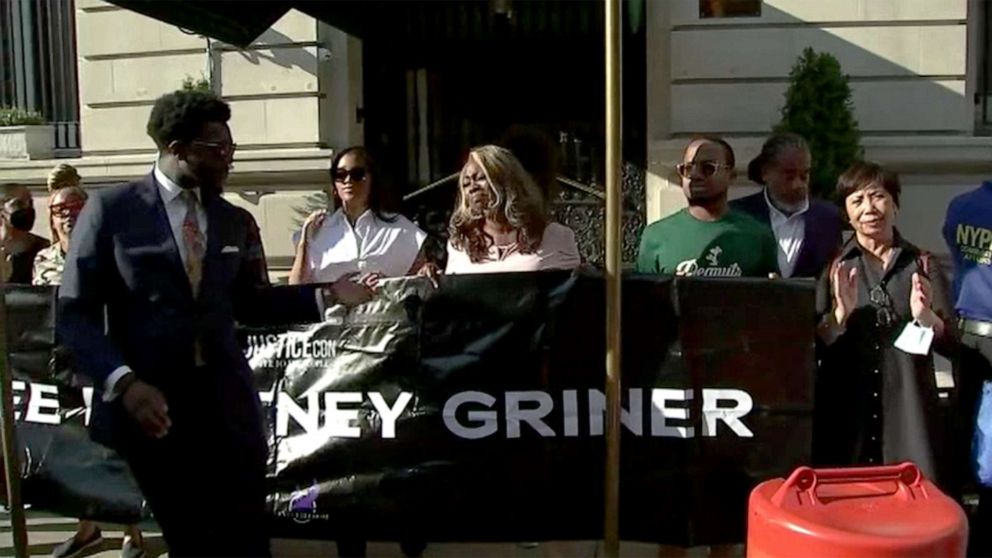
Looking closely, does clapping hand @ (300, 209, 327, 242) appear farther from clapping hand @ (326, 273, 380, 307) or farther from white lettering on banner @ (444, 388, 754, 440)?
white lettering on banner @ (444, 388, 754, 440)

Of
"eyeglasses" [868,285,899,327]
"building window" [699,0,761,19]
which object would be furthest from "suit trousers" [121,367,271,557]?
"building window" [699,0,761,19]

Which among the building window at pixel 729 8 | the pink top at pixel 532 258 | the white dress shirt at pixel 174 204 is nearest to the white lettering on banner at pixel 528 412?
the pink top at pixel 532 258

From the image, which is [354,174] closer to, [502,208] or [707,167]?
[502,208]

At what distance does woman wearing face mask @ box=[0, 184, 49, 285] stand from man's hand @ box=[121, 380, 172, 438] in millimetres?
2760

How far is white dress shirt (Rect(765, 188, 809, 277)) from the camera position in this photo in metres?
5.03

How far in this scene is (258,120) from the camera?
10328 millimetres

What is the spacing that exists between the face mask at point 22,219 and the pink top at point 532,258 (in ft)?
9.68

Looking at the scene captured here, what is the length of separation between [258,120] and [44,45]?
270 centimetres

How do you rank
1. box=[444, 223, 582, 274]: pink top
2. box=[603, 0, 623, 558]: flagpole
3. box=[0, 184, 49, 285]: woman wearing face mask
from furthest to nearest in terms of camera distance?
box=[0, 184, 49, 285]: woman wearing face mask
box=[444, 223, 582, 274]: pink top
box=[603, 0, 623, 558]: flagpole

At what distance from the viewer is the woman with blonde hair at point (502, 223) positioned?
442 cm

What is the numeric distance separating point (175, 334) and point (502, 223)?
1366 mm

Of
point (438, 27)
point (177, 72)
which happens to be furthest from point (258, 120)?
point (438, 27)

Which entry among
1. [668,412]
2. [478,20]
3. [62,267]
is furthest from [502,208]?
[478,20]

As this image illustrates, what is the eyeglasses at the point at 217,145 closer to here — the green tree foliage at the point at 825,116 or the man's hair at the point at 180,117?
the man's hair at the point at 180,117
